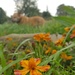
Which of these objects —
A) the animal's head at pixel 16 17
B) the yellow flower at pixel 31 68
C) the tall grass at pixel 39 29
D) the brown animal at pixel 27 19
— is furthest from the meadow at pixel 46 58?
the animal's head at pixel 16 17

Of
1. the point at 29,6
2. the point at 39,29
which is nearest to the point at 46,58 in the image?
the point at 39,29

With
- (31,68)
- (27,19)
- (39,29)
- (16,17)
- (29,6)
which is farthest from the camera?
(29,6)

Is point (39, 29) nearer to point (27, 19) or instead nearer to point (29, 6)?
point (27, 19)

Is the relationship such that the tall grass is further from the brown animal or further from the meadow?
the meadow

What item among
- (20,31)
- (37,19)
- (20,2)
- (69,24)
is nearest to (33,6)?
(20,2)

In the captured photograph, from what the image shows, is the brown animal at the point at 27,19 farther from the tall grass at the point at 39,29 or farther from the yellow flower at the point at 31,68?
the yellow flower at the point at 31,68

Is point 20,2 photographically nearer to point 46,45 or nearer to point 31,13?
point 31,13

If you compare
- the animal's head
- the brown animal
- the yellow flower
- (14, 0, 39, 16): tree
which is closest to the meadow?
the yellow flower

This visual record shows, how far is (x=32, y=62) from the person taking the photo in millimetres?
978

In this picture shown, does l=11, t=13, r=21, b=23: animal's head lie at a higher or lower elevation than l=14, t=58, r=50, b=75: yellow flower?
lower

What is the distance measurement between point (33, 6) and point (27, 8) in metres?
1.56

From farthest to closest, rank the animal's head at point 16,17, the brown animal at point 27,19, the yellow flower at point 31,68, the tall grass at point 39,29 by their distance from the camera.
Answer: the animal's head at point 16,17 → the brown animal at point 27,19 → the tall grass at point 39,29 → the yellow flower at point 31,68

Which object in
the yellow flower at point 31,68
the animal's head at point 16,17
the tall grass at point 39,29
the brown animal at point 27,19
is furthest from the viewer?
the animal's head at point 16,17

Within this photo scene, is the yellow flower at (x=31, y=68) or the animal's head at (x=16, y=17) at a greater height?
the yellow flower at (x=31, y=68)
